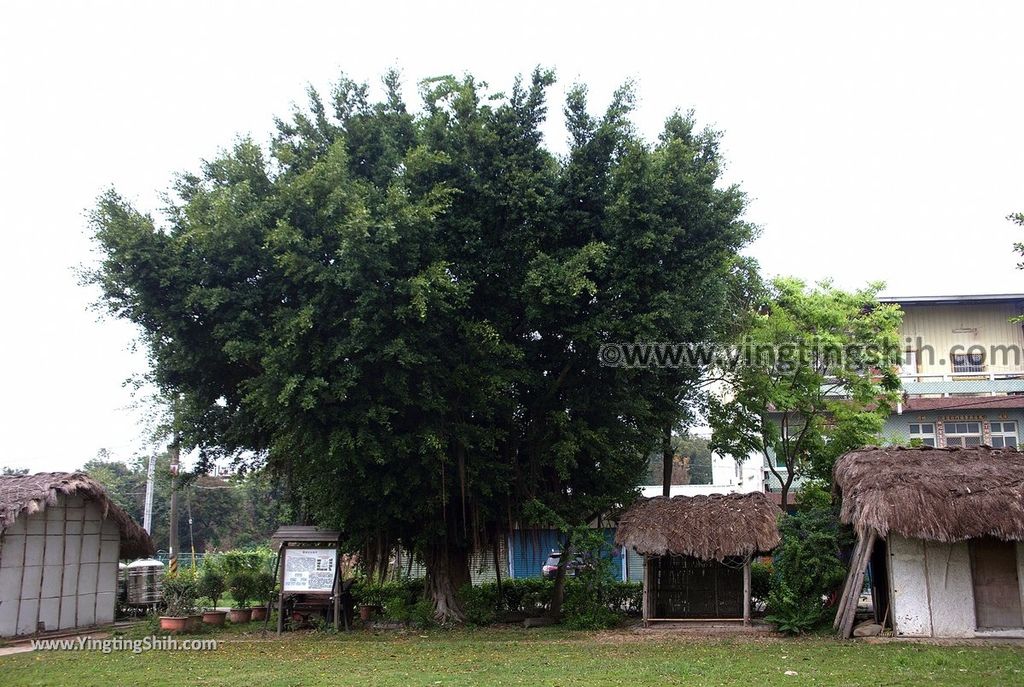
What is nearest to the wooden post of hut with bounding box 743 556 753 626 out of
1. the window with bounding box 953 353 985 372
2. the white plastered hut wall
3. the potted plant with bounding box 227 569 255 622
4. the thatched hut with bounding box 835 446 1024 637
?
the thatched hut with bounding box 835 446 1024 637

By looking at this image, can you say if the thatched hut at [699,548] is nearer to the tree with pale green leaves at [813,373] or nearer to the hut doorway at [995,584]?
the hut doorway at [995,584]

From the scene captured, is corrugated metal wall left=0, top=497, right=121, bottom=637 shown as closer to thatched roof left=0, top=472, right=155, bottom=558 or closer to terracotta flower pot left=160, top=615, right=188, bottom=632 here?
thatched roof left=0, top=472, right=155, bottom=558

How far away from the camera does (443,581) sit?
19.2m

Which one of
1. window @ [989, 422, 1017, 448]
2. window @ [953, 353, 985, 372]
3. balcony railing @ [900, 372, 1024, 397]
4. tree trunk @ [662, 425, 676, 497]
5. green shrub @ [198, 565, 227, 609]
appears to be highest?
window @ [953, 353, 985, 372]

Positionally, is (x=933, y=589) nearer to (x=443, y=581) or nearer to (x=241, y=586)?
(x=443, y=581)

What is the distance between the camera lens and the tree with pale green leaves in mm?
21609

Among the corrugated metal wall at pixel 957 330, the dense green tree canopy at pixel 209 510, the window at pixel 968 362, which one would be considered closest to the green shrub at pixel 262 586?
the corrugated metal wall at pixel 957 330

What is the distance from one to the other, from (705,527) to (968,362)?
1750 centimetres

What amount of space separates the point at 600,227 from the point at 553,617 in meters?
8.89

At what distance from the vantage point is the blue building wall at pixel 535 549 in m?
20.1

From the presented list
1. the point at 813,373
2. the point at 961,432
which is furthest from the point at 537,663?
the point at 961,432

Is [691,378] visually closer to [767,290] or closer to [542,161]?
[767,290]

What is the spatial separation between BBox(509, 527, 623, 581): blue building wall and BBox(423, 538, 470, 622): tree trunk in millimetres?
1544

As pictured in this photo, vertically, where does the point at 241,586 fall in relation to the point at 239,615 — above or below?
above
